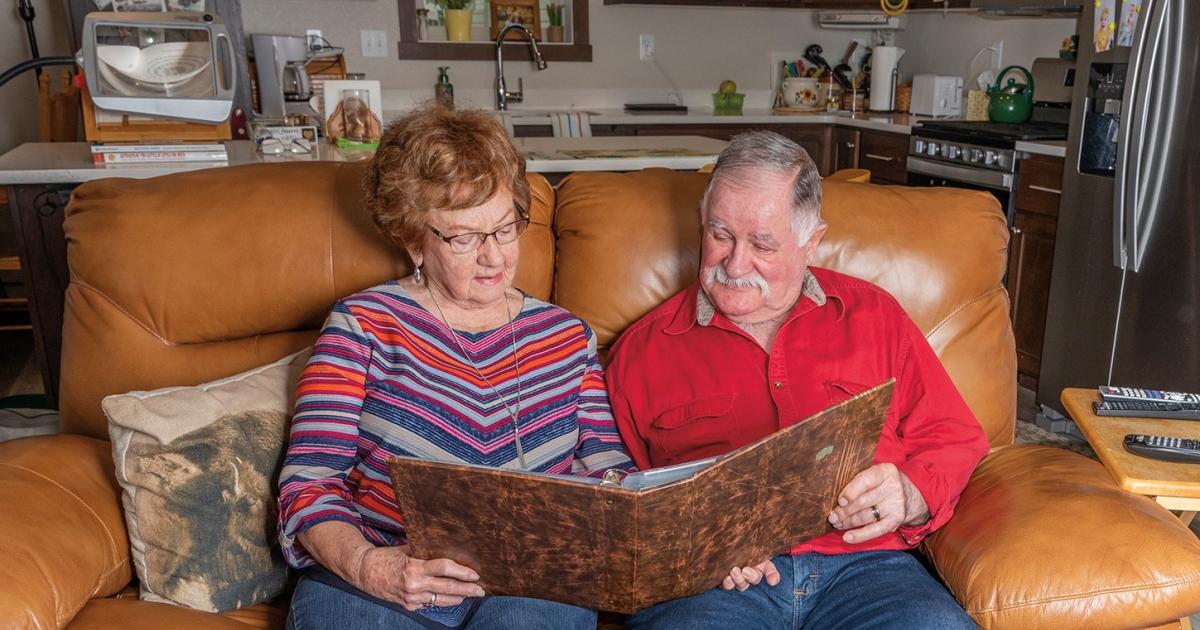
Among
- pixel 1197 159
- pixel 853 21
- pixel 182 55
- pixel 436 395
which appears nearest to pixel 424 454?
pixel 436 395

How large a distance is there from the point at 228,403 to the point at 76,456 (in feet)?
0.90

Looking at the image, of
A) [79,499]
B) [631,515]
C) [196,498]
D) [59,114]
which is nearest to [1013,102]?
[631,515]

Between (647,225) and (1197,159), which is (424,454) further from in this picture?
(1197,159)

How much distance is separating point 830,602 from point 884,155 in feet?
11.4

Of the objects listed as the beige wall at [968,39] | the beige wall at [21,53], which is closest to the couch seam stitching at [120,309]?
the beige wall at [21,53]

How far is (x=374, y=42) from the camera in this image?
5.06 metres

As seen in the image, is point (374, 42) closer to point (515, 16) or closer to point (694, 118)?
point (515, 16)

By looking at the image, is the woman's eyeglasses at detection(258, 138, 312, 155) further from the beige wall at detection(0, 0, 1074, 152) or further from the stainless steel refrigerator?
the stainless steel refrigerator

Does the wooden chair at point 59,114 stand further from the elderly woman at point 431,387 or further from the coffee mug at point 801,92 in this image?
the coffee mug at point 801,92

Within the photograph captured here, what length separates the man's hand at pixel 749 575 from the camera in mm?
1306

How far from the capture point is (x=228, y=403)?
4.83 ft

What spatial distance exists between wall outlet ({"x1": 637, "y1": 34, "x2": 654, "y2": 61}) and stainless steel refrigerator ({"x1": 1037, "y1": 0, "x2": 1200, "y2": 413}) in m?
2.70

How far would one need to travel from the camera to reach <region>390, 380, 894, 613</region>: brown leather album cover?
107 centimetres

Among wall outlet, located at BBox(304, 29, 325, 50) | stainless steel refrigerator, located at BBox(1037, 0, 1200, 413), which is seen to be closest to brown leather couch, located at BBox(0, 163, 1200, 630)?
stainless steel refrigerator, located at BBox(1037, 0, 1200, 413)
